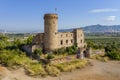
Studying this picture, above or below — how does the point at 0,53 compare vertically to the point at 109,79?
above

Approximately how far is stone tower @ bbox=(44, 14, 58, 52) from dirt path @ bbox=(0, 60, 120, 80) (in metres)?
8.99

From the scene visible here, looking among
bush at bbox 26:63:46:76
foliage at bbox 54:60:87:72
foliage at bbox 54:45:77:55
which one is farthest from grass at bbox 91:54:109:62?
bush at bbox 26:63:46:76

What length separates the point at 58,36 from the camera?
148 feet

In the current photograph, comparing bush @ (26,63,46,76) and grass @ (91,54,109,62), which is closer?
bush @ (26,63,46,76)

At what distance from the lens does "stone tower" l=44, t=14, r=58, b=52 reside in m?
43.5

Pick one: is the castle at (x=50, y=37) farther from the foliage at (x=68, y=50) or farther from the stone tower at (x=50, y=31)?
the foliage at (x=68, y=50)

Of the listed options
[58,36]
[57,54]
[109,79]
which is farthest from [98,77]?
[58,36]

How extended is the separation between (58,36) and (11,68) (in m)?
14.1

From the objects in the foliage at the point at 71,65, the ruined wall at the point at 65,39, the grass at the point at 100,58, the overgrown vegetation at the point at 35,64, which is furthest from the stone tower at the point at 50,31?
the grass at the point at 100,58

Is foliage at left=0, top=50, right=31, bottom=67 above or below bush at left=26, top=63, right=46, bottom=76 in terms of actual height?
above

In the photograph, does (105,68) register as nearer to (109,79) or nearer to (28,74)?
(109,79)

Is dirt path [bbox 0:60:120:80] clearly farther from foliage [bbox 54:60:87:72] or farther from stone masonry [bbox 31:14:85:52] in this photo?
stone masonry [bbox 31:14:85:52]

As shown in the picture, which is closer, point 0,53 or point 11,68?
point 11,68

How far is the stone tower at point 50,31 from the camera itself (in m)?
43.5
